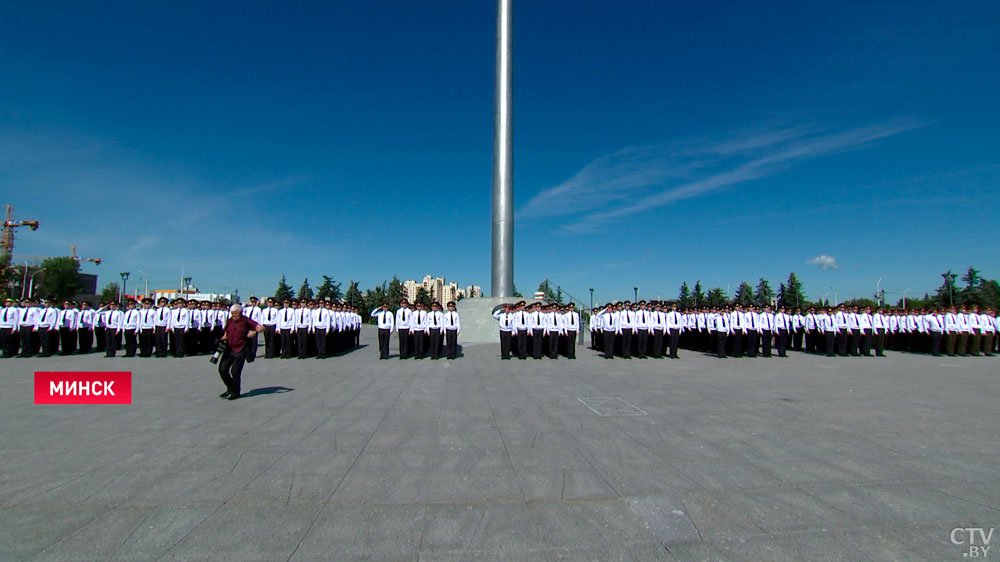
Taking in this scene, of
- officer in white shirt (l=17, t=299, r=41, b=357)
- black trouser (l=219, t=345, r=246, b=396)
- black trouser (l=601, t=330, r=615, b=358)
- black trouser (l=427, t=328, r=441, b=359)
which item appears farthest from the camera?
black trouser (l=601, t=330, r=615, b=358)

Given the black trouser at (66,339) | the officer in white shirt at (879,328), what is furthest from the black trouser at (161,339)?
the officer in white shirt at (879,328)

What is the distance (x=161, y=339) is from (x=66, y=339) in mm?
3920

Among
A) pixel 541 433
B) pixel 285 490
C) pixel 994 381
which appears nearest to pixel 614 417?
pixel 541 433

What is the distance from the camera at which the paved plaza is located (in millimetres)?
3357

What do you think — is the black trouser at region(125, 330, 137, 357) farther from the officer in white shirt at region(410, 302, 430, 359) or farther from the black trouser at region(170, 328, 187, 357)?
the officer in white shirt at region(410, 302, 430, 359)

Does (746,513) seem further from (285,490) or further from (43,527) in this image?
(43,527)

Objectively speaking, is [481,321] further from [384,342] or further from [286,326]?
[286,326]

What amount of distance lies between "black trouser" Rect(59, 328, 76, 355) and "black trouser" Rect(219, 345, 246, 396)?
41.5ft

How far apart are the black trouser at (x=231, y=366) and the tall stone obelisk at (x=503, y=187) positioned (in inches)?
673

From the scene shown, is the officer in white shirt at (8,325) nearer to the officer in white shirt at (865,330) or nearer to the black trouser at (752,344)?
the black trouser at (752,344)

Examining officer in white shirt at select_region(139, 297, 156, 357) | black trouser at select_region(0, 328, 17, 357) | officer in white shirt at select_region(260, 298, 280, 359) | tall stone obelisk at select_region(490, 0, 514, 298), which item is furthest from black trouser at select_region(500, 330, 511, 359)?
black trouser at select_region(0, 328, 17, 357)

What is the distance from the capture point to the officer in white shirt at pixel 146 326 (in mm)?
15336

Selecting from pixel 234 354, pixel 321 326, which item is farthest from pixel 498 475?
pixel 321 326

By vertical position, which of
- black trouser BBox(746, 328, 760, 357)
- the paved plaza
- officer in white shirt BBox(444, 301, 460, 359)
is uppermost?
officer in white shirt BBox(444, 301, 460, 359)
